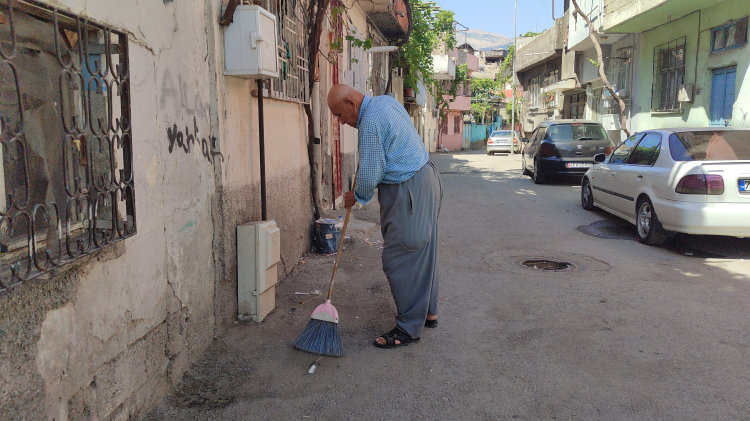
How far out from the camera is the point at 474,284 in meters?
5.39

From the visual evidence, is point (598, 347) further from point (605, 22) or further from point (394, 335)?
point (605, 22)

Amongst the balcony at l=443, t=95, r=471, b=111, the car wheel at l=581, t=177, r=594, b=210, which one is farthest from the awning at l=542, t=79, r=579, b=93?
the balcony at l=443, t=95, r=471, b=111

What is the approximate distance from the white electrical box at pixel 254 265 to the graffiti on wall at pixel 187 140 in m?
0.69

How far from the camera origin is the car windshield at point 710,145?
243 inches

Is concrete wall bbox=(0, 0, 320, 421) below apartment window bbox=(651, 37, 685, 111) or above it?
below

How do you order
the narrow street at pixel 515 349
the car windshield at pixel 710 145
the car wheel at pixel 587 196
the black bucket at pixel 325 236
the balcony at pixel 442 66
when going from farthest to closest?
the balcony at pixel 442 66
the car wheel at pixel 587 196
the black bucket at pixel 325 236
the car windshield at pixel 710 145
the narrow street at pixel 515 349

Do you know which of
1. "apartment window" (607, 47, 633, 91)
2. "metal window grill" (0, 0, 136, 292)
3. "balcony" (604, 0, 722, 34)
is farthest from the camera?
"apartment window" (607, 47, 633, 91)

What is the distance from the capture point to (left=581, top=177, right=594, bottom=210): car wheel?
9.60 metres

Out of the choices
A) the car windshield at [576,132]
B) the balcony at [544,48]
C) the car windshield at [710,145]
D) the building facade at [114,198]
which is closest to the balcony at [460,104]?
the balcony at [544,48]

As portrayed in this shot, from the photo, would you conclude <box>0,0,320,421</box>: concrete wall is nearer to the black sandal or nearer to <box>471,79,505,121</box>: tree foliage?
the black sandal

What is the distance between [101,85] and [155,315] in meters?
1.21

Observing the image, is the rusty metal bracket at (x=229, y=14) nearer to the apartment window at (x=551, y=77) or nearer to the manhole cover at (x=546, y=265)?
the manhole cover at (x=546, y=265)

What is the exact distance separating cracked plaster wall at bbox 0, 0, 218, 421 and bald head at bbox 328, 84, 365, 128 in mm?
835

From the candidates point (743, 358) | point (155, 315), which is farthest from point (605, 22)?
point (155, 315)
